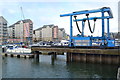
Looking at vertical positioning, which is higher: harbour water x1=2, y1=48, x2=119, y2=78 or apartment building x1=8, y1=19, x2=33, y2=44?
apartment building x1=8, y1=19, x2=33, y2=44

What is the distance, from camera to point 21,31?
14762 centimetres

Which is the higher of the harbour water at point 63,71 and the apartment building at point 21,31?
the apartment building at point 21,31

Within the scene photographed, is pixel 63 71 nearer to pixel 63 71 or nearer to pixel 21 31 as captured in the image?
pixel 63 71

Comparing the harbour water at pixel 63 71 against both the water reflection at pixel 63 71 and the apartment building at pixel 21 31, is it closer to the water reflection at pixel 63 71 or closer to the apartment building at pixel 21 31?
the water reflection at pixel 63 71

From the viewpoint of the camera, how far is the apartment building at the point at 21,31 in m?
139

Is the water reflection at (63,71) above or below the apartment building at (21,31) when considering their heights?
below

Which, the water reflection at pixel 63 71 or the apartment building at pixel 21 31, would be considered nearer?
the water reflection at pixel 63 71

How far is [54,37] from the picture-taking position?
17275cm

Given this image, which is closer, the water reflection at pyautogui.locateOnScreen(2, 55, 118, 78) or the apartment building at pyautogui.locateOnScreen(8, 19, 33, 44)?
the water reflection at pyautogui.locateOnScreen(2, 55, 118, 78)

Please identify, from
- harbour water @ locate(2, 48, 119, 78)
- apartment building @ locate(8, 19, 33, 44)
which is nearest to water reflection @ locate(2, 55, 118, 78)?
harbour water @ locate(2, 48, 119, 78)

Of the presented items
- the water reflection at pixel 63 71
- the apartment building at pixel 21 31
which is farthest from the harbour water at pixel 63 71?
the apartment building at pixel 21 31

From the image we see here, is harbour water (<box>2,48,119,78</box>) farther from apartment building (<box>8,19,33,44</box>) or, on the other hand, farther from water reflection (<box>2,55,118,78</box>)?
apartment building (<box>8,19,33,44</box>)

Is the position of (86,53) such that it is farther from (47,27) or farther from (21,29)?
(47,27)

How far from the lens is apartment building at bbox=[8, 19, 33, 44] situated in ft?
456
